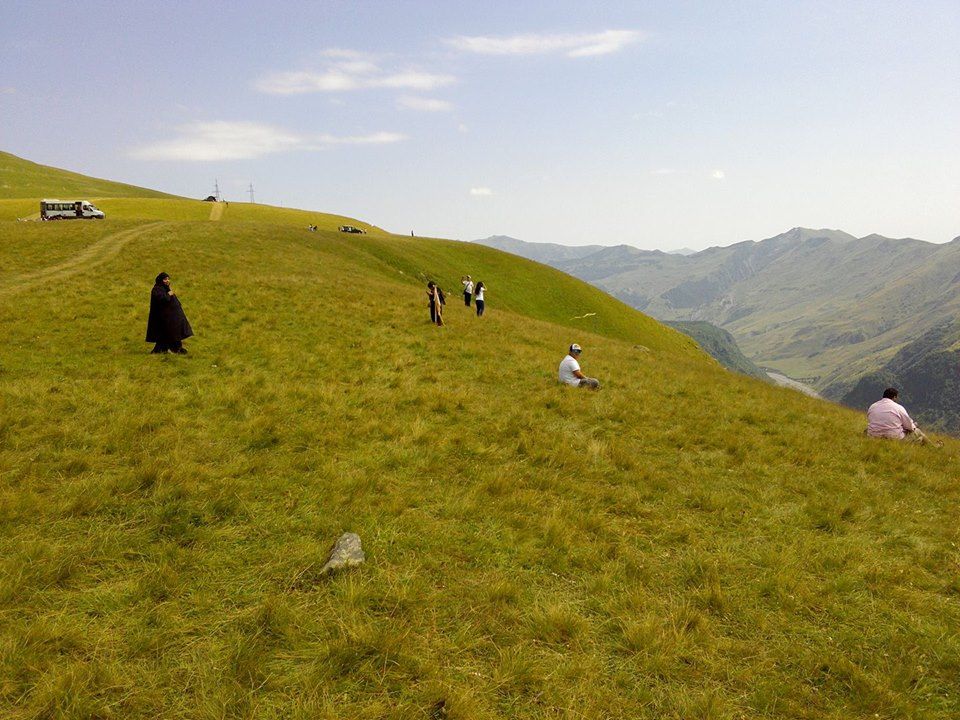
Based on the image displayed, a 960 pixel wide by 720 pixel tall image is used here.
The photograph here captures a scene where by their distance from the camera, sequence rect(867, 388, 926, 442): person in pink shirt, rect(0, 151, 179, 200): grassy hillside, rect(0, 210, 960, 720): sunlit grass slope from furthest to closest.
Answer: rect(0, 151, 179, 200): grassy hillside → rect(867, 388, 926, 442): person in pink shirt → rect(0, 210, 960, 720): sunlit grass slope

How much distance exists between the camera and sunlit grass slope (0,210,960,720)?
4.68m

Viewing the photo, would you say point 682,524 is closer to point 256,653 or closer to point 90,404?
point 256,653

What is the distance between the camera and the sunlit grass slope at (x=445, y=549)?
4.68m

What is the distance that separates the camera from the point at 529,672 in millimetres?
4840

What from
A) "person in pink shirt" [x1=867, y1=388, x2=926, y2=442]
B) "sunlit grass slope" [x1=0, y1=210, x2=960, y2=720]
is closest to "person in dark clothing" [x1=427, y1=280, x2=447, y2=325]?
"sunlit grass slope" [x1=0, y1=210, x2=960, y2=720]

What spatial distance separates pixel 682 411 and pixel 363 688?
41.2 ft

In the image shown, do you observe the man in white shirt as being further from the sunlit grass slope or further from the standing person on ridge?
the standing person on ridge

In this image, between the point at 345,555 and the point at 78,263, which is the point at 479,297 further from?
the point at 345,555

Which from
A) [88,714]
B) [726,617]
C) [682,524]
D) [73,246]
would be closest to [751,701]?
[726,617]

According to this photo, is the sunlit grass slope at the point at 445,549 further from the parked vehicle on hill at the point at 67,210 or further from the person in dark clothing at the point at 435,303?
the parked vehicle on hill at the point at 67,210

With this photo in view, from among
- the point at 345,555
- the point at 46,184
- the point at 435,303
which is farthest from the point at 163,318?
the point at 46,184

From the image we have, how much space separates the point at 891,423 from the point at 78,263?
132 feet

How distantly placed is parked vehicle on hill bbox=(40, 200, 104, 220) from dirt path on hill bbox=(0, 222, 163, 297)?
2026 cm

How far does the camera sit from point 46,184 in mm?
128875
